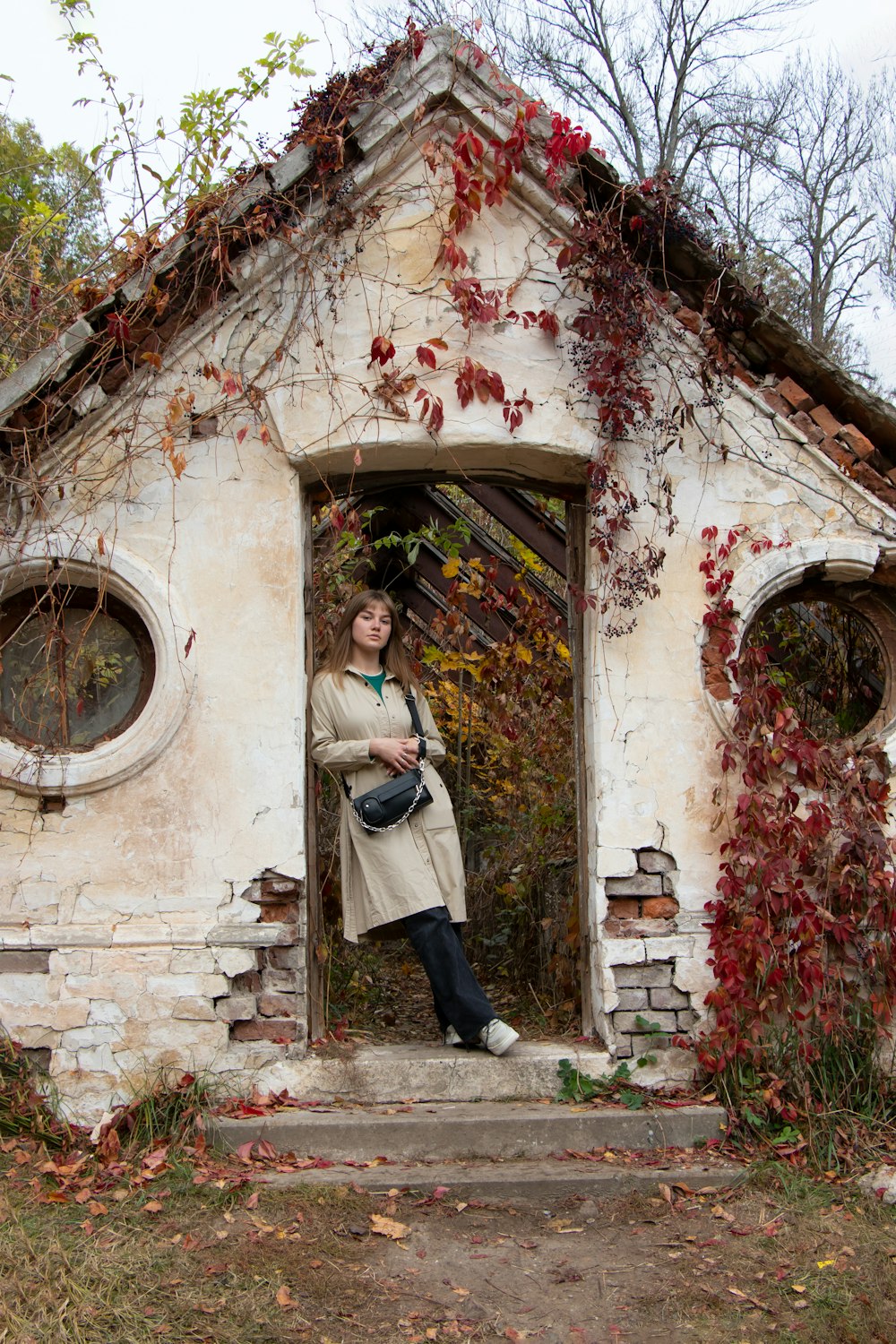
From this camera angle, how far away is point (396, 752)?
4457mm

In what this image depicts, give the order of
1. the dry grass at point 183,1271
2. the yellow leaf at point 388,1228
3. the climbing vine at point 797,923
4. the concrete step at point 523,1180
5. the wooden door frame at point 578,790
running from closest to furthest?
the dry grass at point 183,1271 < the yellow leaf at point 388,1228 < the concrete step at point 523,1180 < the climbing vine at point 797,923 < the wooden door frame at point 578,790

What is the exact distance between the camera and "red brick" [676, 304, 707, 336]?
4.72 meters

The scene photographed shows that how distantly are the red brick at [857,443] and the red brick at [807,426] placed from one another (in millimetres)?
86

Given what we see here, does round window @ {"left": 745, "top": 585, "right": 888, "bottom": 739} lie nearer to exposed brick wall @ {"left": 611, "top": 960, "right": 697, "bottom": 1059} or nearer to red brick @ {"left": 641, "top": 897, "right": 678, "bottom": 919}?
red brick @ {"left": 641, "top": 897, "right": 678, "bottom": 919}

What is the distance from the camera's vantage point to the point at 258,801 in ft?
14.5

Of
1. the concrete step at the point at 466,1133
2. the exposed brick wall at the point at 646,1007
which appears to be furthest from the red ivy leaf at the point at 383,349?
the concrete step at the point at 466,1133

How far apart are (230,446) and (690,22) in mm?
10545

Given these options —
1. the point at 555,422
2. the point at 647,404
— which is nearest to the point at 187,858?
the point at 555,422

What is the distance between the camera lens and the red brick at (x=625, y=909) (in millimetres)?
4508

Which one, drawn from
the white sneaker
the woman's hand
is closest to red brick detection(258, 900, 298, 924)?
the woman's hand

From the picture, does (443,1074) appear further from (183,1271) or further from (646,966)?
(183,1271)

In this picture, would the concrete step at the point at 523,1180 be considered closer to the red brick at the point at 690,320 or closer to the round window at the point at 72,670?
the round window at the point at 72,670

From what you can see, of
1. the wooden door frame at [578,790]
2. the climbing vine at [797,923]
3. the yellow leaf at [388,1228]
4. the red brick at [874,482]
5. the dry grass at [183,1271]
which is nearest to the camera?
the dry grass at [183,1271]

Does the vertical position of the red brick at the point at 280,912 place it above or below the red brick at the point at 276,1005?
above
